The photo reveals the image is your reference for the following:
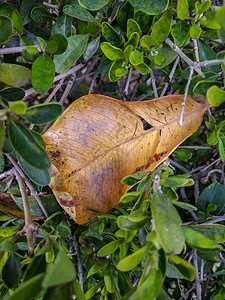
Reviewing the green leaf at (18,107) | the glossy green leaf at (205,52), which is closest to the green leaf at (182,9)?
the glossy green leaf at (205,52)

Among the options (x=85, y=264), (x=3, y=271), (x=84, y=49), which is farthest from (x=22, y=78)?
(x=85, y=264)

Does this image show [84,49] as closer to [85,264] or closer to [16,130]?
[16,130]

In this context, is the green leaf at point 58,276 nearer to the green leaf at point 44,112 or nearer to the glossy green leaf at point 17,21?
the green leaf at point 44,112

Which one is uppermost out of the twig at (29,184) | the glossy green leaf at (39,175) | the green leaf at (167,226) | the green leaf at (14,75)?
the green leaf at (14,75)

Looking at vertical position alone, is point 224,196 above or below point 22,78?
below

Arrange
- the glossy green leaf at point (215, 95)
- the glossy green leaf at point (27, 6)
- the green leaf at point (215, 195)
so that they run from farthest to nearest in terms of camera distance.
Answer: the green leaf at point (215, 195) → the glossy green leaf at point (27, 6) → the glossy green leaf at point (215, 95)

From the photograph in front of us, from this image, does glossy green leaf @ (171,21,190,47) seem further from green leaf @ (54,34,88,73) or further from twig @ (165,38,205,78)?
green leaf @ (54,34,88,73)
